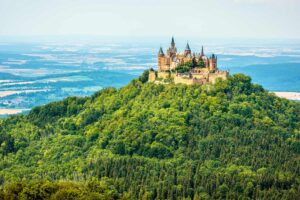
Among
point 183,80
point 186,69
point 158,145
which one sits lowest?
point 158,145

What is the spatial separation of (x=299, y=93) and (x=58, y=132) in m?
118

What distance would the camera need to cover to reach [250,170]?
69562mm

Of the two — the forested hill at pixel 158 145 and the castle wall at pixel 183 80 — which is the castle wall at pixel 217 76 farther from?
the castle wall at pixel 183 80

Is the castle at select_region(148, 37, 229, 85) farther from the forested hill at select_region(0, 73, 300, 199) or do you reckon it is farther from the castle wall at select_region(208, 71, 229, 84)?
the forested hill at select_region(0, 73, 300, 199)

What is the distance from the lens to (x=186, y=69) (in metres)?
90.7

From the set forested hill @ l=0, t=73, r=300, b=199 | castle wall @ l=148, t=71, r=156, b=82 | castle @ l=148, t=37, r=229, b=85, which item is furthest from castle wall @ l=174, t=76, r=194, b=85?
castle wall @ l=148, t=71, r=156, b=82

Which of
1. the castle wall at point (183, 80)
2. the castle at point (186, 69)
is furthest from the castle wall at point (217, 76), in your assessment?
the castle wall at point (183, 80)

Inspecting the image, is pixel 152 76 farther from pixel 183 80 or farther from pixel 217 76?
pixel 217 76

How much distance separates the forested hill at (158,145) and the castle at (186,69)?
5.76 ft

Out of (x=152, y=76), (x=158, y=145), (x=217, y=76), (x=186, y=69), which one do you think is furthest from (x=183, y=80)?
(x=158, y=145)

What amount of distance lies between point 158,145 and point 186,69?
17055 millimetres

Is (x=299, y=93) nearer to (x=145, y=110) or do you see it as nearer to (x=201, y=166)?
(x=145, y=110)

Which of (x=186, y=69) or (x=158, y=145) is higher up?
(x=186, y=69)

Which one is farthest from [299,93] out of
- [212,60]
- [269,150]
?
[269,150]
